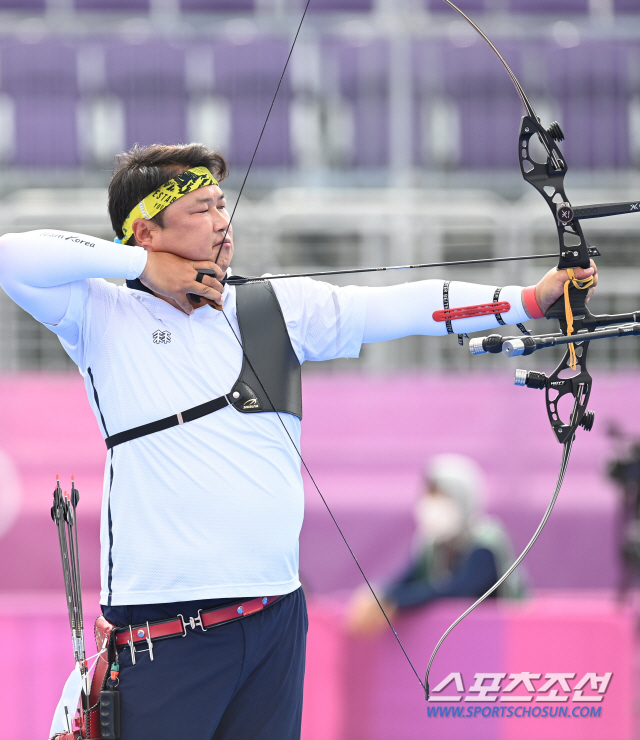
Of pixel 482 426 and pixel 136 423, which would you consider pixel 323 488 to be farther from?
pixel 136 423

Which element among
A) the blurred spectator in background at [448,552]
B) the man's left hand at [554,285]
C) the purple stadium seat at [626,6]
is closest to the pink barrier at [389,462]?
the blurred spectator in background at [448,552]

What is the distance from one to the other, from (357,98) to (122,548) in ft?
15.7

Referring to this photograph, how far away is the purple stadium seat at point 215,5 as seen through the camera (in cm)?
611

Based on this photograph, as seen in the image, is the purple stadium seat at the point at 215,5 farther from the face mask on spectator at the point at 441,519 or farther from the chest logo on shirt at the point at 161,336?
the chest logo on shirt at the point at 161,336

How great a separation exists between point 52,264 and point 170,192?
0.86ft

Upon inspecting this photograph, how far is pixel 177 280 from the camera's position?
1607 mm

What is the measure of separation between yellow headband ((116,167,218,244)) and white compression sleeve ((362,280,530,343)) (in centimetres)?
37

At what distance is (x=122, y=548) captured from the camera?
1.57 metres

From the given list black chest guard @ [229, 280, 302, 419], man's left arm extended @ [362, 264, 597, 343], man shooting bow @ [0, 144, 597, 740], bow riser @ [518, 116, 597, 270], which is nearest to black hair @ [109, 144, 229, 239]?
man shooting bow @ [0, 144, 597, 740]

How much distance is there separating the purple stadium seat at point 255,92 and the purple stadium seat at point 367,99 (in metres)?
0.34

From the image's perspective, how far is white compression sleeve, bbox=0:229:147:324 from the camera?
5.14 feet

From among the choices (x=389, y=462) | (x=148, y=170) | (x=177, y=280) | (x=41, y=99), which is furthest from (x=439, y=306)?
(x=41, y=99)

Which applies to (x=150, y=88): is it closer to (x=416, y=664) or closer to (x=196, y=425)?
(x=416, y=664)

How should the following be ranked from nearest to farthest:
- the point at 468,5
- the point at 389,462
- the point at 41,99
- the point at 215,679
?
the point at 215,679
the point at 389,462
the point at 41,99
the point at 468,5
